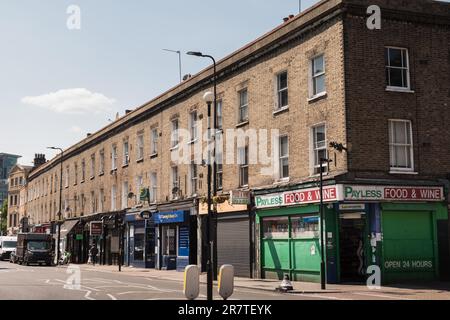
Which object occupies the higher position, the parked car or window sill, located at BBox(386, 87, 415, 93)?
window sill, located at BBox(386, 87, 415, 93)

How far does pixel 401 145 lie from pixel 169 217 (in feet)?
55.0

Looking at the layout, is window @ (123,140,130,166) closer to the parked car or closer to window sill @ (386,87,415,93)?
the parked car

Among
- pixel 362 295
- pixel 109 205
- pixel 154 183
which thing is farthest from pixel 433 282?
pixel 109 205

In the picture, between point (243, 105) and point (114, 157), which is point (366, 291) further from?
point (114, 157)

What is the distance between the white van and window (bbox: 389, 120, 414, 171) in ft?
151

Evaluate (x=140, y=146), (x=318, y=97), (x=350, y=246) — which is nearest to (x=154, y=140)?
(x=140, y=146)

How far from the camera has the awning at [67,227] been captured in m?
52.1

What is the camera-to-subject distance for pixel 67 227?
178 ft

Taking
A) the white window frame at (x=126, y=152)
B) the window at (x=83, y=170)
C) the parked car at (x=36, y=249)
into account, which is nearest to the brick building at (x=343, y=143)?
the white window frame at (x=126, y=152)

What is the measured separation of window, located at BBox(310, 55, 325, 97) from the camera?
24.0 meters

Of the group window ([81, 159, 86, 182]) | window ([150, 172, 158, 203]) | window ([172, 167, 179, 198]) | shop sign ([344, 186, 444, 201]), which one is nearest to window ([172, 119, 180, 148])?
window ([172, 167, 179, 198])
